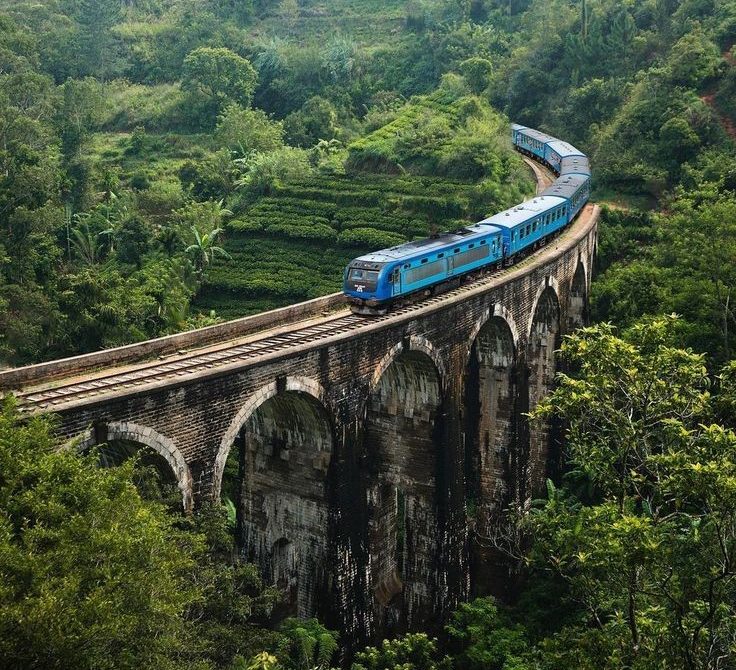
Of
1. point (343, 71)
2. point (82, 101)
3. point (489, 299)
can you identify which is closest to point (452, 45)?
point (343, 71)

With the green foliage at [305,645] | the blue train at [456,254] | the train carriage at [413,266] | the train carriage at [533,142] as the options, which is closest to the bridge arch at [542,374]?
the blue train at [456,254]

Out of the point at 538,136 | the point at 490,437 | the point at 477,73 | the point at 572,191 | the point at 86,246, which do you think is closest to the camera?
the point at 490,437

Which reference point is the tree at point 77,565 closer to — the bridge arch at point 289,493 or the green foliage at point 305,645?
the green foliage at point 305,645

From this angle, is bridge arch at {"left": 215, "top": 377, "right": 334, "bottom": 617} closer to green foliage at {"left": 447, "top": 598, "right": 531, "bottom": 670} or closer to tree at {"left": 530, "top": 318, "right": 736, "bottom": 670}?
green foliage at {"left": 447, "top": 598, "right": 531, "bottom": 670}

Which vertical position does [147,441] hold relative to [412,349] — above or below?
above

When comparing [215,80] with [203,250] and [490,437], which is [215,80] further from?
[490,437]

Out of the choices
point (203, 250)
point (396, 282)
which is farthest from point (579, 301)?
point (203, 250)


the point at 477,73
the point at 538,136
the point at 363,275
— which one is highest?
the point at 477,73

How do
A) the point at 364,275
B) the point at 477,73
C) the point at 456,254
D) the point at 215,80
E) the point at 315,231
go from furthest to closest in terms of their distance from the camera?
the point at 215,80, the point at 477,73, the point at 315,231, the point at 456,254, the point at 364,275
